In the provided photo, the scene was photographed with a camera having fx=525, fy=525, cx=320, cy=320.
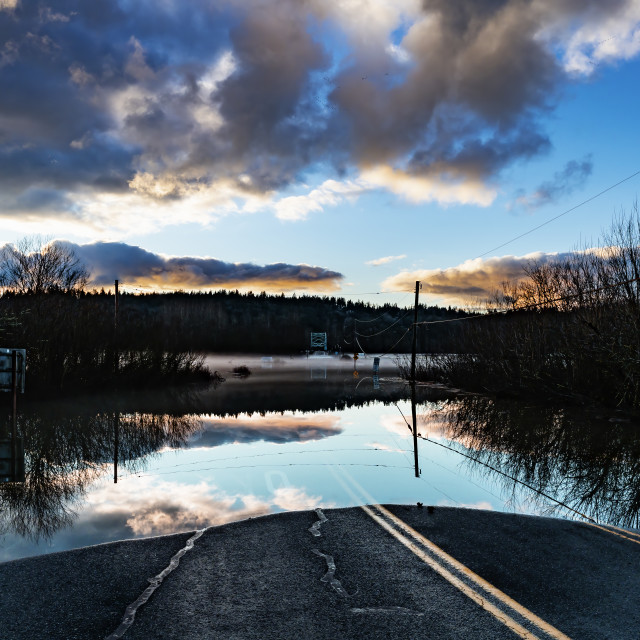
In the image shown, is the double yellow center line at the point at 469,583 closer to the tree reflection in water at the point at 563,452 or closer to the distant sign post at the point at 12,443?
the tree reflection in water at the point at 563,452

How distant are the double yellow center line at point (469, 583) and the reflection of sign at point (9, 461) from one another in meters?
7.01

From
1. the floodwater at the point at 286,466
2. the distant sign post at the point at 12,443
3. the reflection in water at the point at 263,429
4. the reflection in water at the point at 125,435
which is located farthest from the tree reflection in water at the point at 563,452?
the distant sign post at the point at 12,443

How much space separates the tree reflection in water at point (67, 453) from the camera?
7599 millimetres

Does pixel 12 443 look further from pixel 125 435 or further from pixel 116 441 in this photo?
pixel 125 435

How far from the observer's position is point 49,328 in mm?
26250

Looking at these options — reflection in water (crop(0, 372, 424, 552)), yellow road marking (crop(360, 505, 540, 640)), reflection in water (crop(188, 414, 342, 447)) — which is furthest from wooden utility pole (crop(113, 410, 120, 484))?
yellow road marking (crop(360, 505, 540, 640))

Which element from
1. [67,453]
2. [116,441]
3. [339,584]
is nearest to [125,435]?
[116,441]

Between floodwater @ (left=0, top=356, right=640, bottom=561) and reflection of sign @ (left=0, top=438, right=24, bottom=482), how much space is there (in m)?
0.22

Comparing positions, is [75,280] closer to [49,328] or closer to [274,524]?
[49,328]

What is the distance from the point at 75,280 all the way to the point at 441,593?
200 ft

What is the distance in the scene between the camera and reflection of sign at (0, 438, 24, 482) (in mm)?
9999

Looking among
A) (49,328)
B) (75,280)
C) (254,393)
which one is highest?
(75,280)

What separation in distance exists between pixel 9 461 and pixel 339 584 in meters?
9.44

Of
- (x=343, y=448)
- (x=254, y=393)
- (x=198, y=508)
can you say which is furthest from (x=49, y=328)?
(x=198, y=508)
